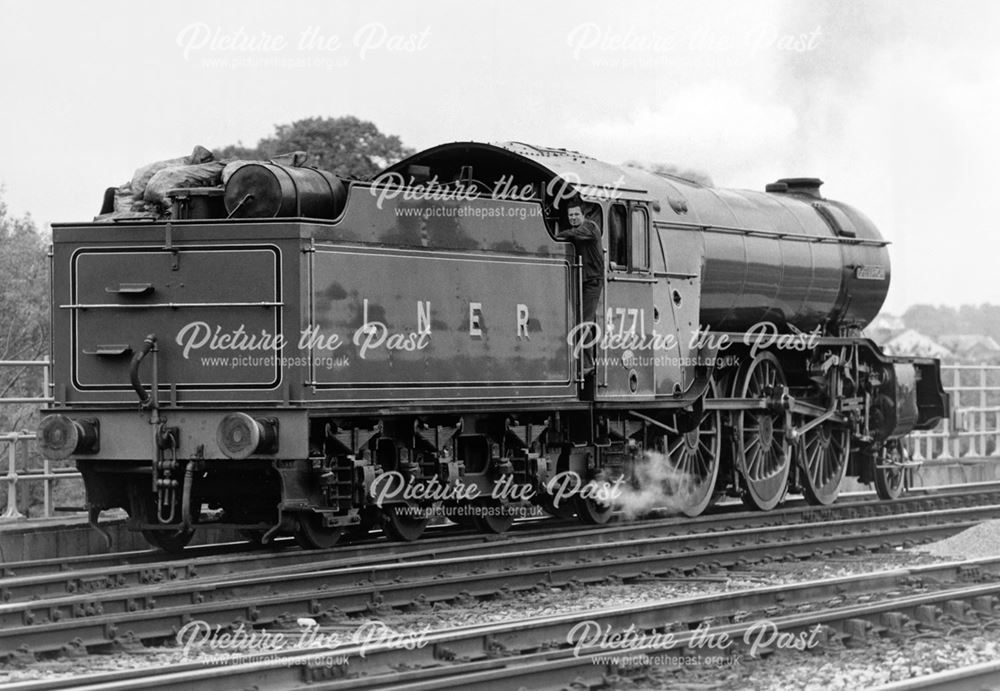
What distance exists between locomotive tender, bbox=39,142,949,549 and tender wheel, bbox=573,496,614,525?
4 cm

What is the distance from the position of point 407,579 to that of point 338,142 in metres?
33.4

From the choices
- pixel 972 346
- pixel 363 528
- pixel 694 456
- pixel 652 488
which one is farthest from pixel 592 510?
pixel 972 346

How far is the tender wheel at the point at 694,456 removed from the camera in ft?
52.3

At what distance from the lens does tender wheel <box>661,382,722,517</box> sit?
16.0 meters

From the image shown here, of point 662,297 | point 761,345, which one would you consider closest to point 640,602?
point 662,297

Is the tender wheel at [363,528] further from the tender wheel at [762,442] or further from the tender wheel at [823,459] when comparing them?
the tender wheel at [823,459]

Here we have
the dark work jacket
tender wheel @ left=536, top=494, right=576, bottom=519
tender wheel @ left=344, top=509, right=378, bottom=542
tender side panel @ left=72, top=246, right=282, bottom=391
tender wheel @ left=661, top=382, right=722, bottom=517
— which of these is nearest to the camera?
tender side panel @ left=72, top=246, right=282, bottom=391

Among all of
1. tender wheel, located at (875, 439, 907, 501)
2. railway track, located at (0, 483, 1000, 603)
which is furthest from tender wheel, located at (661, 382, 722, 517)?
tender wheel, located at (875, 439, 907, 501)

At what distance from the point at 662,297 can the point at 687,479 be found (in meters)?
2.04

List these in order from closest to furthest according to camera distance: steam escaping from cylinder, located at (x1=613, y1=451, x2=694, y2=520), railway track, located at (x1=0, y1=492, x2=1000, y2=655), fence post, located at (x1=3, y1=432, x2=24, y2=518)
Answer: railway track, located at (x1=0, y1=492, x2=1000, y2=655) < fence post, located at (x1=3, y1=432, x2=24, y2=518) < steam escaping from cylinder, located at (x1=613, y1=451, x2=694, y2=520)

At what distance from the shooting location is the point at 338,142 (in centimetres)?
4350

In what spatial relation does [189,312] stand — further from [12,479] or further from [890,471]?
[890,471]

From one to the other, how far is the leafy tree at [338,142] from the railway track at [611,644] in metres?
32.5

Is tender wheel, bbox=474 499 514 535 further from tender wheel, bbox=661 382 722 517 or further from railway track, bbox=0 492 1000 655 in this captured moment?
tender wheel, bbox=661 382 722 517
